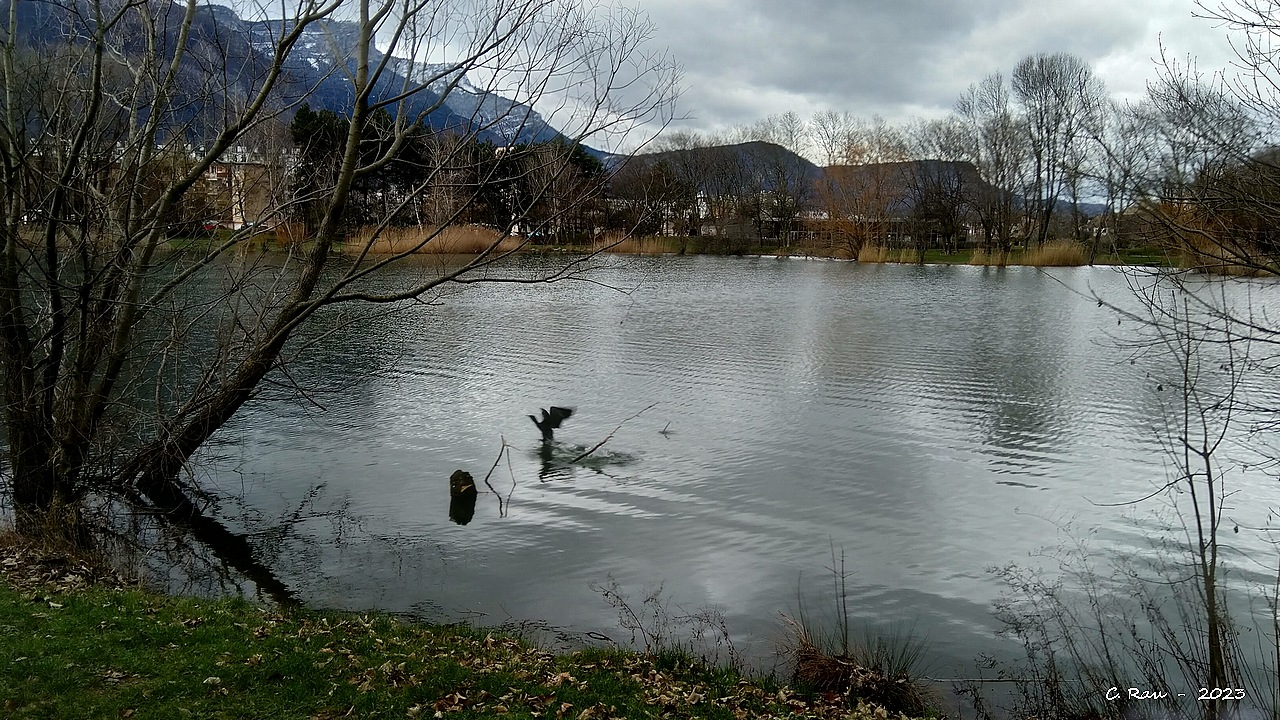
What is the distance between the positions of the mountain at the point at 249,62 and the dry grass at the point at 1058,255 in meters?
47.4

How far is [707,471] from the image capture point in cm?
1150

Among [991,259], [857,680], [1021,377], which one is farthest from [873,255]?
[857,680]

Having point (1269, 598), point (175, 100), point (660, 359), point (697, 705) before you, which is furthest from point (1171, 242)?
point (660, 359)

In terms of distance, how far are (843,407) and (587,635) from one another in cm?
889

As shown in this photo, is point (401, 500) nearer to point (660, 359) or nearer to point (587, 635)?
point (587, 635)

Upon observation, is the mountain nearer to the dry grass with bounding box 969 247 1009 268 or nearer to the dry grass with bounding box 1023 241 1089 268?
the dry grass with bounding box 1023 241 1089 268

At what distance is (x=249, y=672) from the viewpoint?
5172 millimetres

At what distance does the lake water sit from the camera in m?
8.19

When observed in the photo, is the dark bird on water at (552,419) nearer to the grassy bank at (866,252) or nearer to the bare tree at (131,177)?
the bare tree at (131,177)

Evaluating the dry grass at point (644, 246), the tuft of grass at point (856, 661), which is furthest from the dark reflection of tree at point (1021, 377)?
the dry grass at point (644, 246)

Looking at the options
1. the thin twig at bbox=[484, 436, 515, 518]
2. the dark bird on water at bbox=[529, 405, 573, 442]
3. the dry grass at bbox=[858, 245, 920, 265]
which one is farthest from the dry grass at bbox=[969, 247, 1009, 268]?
the thin twig at bbox=[484, 436, 515, 518]

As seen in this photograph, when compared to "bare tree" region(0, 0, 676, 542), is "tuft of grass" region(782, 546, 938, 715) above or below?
below

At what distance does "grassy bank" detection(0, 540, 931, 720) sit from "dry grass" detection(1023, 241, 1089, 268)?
4965cm

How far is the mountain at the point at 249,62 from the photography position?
876 centimetres
